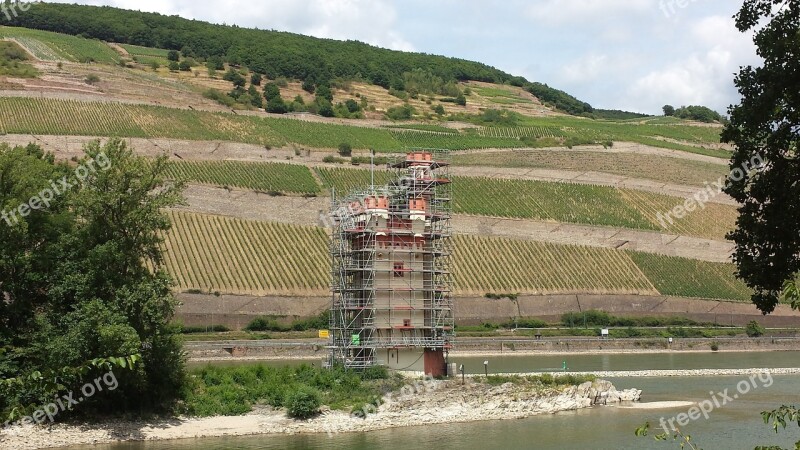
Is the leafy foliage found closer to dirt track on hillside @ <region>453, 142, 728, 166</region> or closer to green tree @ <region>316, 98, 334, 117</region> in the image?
dirt track on hillside @ <region>453, 142, 728, 166</region>

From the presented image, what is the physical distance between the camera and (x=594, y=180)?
388ft

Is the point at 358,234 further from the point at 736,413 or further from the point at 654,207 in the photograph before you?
the point at 654,207

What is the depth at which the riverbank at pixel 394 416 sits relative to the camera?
34.3 meters

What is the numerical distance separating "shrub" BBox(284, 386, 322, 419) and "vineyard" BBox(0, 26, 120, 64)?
115668 millimetres

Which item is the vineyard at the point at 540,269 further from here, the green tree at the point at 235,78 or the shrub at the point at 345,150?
the green tree at the point at 235,78

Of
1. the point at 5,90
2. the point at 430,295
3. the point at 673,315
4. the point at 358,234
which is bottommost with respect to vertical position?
the point at 673,315

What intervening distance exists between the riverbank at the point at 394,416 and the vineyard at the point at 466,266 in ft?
120

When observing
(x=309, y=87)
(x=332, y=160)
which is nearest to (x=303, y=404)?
(x=332, y=160)

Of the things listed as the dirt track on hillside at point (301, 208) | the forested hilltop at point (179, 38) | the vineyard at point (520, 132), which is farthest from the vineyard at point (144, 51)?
the dirt track on hillside at point (301, 208)

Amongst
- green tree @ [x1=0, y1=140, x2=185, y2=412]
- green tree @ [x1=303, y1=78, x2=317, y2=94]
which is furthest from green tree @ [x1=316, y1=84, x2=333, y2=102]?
green tree @ [x1=0, y1=140, x2=185, y2=412]

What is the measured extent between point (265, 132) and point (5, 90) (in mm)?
30467

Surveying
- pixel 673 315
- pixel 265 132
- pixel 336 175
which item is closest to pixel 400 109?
pixel 265 132

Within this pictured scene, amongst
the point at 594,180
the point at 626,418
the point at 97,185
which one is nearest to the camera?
the point at 97,185

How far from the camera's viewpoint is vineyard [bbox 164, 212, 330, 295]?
75.8 m
